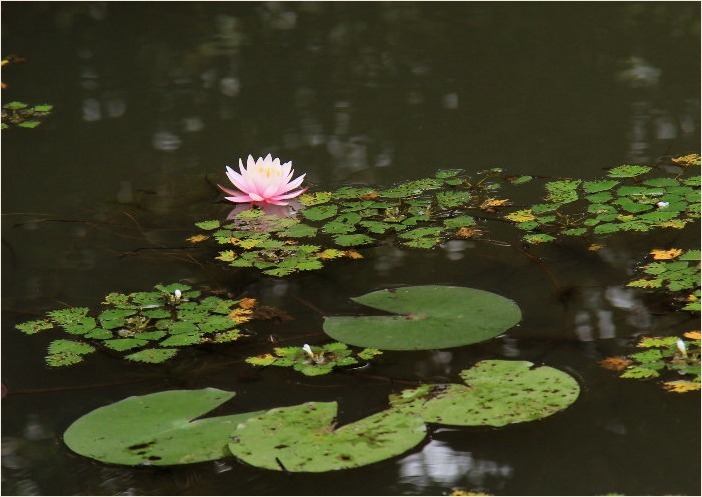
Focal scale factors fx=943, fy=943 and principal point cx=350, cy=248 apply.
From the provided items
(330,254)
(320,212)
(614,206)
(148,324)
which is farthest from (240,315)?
(614,206)

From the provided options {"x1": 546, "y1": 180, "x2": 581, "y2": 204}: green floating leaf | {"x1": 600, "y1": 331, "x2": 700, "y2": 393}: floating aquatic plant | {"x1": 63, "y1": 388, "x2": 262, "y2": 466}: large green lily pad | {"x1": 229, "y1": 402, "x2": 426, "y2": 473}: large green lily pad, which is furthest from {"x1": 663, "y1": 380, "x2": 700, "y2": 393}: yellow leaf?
{"x1": 546, "y1": 180, "x2": 581, "y2": 204}: green floating leaf

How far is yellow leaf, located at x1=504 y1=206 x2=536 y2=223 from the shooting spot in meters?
2.45

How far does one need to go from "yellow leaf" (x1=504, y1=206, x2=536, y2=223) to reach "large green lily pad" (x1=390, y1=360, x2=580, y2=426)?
0.71 metres

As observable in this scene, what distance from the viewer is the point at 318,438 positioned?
1.61m

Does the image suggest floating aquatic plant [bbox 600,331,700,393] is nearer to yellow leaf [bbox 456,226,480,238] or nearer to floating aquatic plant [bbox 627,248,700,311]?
floating aquatic plant [bbox 627,248,700,311]

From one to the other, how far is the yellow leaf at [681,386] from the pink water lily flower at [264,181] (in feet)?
4.08

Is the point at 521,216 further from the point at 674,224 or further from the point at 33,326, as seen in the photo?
the point at 33,326

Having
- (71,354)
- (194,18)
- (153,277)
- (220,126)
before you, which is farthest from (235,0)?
(71,354)

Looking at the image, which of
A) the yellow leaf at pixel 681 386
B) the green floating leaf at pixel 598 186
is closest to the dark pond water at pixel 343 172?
the yellow leaf at pixel 681 386

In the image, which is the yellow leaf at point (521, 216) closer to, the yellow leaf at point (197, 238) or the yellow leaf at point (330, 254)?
the yellow leaf at point (330, 254)

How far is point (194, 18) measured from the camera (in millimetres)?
Answer: 4383

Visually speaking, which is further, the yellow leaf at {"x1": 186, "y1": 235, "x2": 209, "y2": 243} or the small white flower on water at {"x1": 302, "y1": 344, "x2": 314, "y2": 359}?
the yellow leaf at {"x1": 186, "y1": 235, "x2": 209, "y2": 243}

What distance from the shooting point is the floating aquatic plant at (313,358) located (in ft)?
6.12

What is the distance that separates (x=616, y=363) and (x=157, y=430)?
874mm
